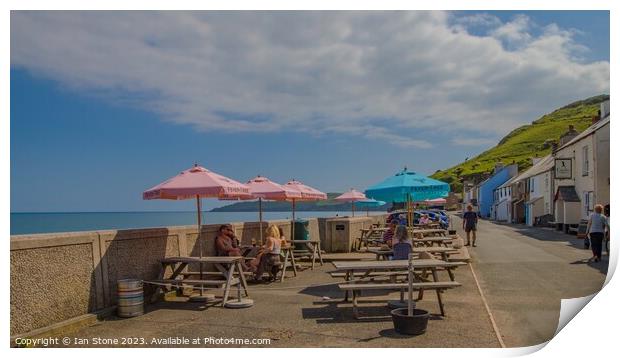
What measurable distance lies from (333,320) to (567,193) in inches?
1215

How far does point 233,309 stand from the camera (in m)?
9.30

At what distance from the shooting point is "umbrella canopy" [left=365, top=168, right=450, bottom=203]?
11852 millimetres

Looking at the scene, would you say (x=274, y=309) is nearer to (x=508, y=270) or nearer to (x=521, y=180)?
(x=508, y=270)

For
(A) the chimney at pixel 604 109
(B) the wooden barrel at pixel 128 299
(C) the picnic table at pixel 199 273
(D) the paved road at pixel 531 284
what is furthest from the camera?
(A) the chimney at pixel 604 109

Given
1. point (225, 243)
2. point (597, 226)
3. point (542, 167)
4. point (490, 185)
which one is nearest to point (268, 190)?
point (225, 243)

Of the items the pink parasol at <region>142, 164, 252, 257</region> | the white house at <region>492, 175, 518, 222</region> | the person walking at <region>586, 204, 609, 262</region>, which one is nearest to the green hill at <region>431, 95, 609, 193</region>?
the white house at <region>492, 175, 518, 222</region>

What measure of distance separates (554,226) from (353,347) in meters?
37.6

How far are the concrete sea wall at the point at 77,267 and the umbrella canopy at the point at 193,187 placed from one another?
68cm

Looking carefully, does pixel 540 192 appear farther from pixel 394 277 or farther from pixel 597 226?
pixel 394 277

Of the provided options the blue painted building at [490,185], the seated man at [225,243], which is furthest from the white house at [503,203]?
the seated man at [225,243]

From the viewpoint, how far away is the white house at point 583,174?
2998 cm

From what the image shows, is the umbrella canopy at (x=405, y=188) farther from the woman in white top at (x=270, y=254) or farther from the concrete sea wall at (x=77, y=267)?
the concrete sea wall at (x=77, y=267)

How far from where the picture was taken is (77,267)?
8.21 metres
